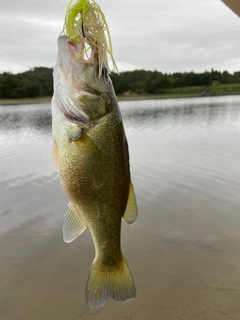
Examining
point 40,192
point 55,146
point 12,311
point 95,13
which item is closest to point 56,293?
point 12,311

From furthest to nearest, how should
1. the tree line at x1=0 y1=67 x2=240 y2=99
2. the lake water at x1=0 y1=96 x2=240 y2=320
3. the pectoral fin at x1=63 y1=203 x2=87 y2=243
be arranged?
1. the tree line at x1=0 y1=67 x2=240 y2=99
2. the lake water at x1=0 y1=96 x2=240 y2=320
3. the pectoral fin at x1=63 y1=203 x2=87 y2=243

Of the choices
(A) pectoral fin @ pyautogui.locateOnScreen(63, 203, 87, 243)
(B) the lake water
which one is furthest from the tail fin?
(B) the lake water

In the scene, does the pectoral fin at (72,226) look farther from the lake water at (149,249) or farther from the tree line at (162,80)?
the tree line at (162,80)

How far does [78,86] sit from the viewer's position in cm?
174

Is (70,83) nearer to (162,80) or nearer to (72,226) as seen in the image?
(72,226)

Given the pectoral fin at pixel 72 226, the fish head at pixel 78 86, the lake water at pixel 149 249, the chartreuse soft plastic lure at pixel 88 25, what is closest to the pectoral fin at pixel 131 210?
the pectoral fin at pixel 72 226

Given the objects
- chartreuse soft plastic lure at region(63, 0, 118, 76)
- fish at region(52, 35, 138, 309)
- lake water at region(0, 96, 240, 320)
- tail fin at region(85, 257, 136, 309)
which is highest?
chartreuse soft plastic lure at region(63, 0, 118, 76)

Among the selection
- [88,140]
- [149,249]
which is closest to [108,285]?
[88,140]

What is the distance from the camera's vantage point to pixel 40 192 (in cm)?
816

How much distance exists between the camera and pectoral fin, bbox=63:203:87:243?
Result: 187cm

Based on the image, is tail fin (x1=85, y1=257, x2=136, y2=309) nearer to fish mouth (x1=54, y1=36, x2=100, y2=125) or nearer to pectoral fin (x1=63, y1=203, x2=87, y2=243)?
pectoral fin (x1=63, y1=203, x2=87, y2=243)

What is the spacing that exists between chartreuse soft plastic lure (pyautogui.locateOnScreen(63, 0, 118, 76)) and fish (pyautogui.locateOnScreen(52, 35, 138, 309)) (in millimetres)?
46

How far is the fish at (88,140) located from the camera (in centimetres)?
169

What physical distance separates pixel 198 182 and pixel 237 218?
7.68 ft
